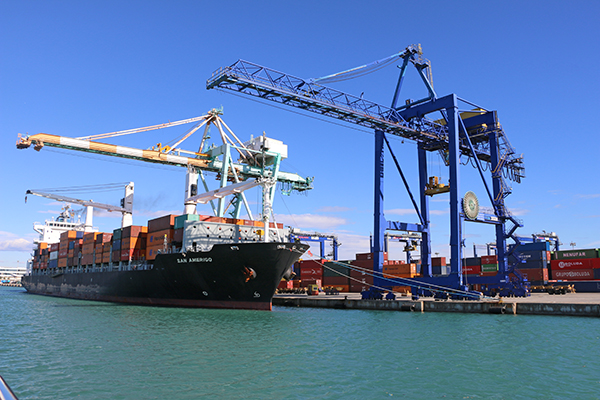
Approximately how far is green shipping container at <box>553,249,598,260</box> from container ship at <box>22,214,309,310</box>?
122ft

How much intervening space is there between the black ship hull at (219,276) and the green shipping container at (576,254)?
3854cm

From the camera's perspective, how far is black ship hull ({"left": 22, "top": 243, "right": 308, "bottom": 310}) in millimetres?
28688

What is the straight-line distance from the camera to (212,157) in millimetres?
43250

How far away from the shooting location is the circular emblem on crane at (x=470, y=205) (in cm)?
3309

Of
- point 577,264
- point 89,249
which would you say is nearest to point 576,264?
point 577,264

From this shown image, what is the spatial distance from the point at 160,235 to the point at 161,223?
1.06 m

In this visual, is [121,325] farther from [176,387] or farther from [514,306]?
[514,306]

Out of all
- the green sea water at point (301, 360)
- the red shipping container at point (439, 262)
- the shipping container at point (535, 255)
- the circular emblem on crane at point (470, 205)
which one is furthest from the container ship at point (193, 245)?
the shipping container at point (535, 255)

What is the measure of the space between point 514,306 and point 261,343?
1830 centimetres

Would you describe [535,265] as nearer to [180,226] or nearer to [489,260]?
[489,260]

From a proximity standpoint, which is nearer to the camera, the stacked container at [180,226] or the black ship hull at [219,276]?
the black ship hull at [219,276]

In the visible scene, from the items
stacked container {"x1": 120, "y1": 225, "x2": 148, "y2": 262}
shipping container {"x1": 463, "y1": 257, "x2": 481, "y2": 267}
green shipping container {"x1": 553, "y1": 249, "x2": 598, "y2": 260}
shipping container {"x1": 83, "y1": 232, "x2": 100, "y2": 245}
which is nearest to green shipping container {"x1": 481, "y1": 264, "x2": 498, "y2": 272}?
shipping container {"x1": 463, "y1": 257, "x2": 481, "y2": 267}

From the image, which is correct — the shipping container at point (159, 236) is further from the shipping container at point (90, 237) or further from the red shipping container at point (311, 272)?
the red shipping container at point (311, 272)

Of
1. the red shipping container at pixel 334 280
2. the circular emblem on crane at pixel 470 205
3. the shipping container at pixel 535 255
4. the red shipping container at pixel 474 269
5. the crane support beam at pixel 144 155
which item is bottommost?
the red shipping container at pixel 334 280
